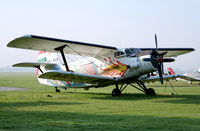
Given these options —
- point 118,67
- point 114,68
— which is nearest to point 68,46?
point 114,68

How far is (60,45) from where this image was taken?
57.2 feet

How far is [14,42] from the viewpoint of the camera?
1562cm

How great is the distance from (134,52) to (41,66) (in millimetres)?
7763

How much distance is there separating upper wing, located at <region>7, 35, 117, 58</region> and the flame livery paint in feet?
2.08

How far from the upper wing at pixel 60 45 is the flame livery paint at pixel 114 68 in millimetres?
633

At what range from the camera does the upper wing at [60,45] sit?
15.8 metres

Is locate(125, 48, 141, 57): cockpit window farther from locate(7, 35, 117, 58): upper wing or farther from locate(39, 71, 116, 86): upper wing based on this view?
locate(39, 71, 116, 86): upper wing

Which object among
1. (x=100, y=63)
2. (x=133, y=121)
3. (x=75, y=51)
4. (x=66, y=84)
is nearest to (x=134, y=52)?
(x=100, y=63)

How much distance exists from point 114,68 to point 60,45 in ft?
11.0

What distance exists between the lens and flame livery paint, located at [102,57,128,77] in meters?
17.5

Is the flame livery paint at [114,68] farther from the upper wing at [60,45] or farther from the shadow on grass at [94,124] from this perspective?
the shadow on grass at [94,124]

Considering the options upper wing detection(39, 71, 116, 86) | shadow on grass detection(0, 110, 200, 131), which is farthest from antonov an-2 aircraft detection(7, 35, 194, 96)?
shadow on grass detection(0, 110, 200, 131)

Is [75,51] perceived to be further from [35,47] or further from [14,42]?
[14,42]

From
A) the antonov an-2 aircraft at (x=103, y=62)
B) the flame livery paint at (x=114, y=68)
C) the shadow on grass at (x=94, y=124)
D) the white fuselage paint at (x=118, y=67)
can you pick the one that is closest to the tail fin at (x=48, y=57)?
the white fuselage paint at (x=118, y=67)
